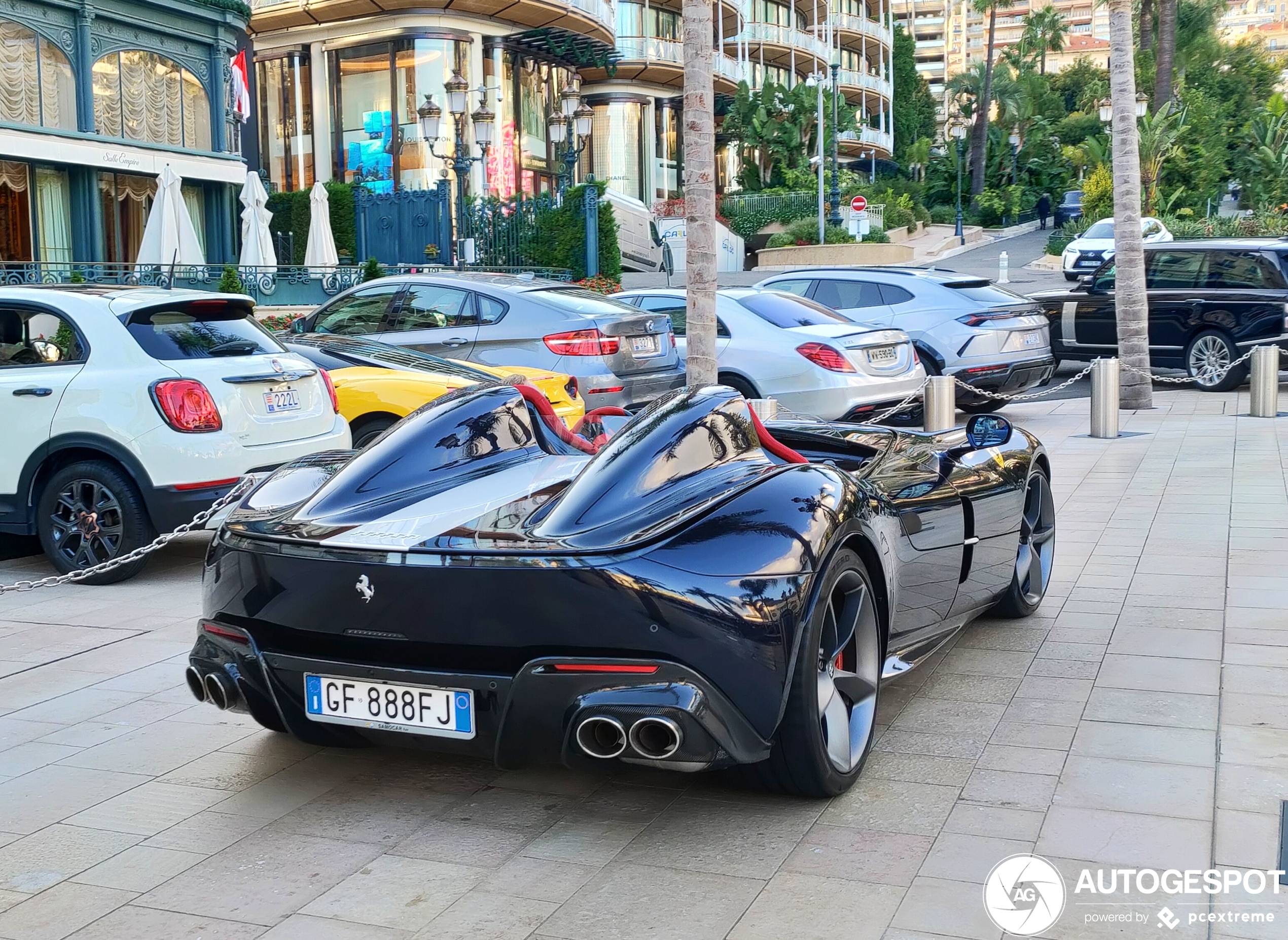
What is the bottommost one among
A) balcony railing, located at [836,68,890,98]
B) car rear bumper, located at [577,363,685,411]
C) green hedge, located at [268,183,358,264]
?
car rear bumper, located at [577,363,685,411]

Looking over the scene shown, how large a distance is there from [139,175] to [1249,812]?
28.1 meters

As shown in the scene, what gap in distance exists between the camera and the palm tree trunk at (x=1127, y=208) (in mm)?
14430

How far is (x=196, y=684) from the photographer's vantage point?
13.4ft

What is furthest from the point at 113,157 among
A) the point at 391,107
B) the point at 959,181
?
the point at 959,181

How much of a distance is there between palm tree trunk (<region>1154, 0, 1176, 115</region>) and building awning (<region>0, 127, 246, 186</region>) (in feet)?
96.1

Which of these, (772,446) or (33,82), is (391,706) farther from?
(33,82)

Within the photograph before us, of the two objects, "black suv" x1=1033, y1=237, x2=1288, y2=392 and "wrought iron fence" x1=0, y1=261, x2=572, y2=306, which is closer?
"black suv" x1=1033, y1=237, x2=1288, y2=392

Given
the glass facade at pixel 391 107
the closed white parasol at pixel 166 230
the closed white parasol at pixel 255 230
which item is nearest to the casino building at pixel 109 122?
the closed white parasol at pixel 166 230

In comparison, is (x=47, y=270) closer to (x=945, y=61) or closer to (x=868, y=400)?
(x=868, y=400)

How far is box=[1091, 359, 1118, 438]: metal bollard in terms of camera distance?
1286 centimetres

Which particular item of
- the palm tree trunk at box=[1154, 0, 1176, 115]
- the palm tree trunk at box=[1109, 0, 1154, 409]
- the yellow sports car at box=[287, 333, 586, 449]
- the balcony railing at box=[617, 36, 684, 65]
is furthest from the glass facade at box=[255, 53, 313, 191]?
the yellow sports car at box=[287, 333, 586, 449]

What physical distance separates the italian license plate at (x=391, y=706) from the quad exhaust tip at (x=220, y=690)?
11.1 inches

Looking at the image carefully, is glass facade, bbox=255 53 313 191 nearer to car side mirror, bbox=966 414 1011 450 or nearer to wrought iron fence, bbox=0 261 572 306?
wrought iron fence, bbox=0 261 572 306

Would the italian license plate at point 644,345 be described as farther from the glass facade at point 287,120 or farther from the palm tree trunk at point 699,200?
the glass facade at point 287,120
